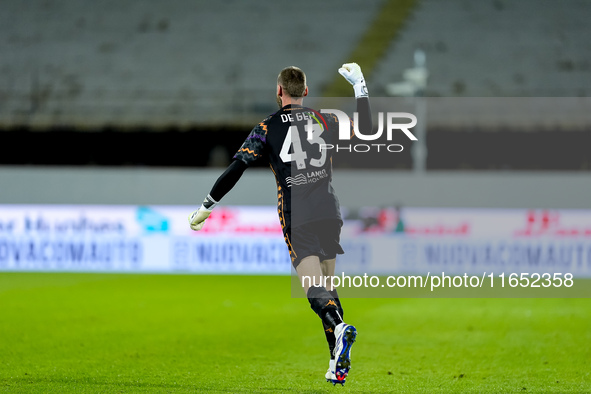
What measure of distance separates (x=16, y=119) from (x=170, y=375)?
40.1 ft

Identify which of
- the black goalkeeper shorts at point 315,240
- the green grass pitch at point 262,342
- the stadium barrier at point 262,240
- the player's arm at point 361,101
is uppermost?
the player's arm at point 361,101

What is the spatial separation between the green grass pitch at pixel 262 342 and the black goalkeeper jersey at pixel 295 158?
4.12 feet

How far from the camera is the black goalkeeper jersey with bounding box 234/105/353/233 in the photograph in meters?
4.59

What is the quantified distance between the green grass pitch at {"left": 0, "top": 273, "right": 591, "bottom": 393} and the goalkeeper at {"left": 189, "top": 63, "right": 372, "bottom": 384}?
3.25 feet

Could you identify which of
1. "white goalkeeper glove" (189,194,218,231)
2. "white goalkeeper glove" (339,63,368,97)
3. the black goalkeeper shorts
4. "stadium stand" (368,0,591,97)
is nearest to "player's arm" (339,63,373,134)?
"white goalkeeper glove" (339,63,368,97)

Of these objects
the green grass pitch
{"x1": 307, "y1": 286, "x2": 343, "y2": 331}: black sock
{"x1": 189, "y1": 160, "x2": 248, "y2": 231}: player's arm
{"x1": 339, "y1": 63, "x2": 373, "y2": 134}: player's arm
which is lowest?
the green grass pitch

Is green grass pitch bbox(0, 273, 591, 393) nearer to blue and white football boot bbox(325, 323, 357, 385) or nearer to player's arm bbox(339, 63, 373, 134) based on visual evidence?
blue and white football boot bbox(325, 323, 357, 385)

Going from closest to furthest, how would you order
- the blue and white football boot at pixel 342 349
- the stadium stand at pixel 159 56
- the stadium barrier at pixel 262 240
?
the blue and white football boot at pixel 342 349
the stadium barrier at pixel 262 240
the stadium stand at pixel 159 56

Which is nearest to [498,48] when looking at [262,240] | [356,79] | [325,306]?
[262,240]

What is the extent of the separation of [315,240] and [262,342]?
2734 mm

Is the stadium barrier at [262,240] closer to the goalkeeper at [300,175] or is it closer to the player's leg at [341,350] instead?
the goalkeeper at [300,175]

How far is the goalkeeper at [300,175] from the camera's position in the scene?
14.9 feet

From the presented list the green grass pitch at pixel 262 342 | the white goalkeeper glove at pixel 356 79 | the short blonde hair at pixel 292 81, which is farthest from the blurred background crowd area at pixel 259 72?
the short blonde hair at pixel 292 81

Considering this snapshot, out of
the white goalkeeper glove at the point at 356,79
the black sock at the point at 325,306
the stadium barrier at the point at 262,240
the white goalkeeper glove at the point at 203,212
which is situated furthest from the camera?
the stadium barrier at the point at 262,240
